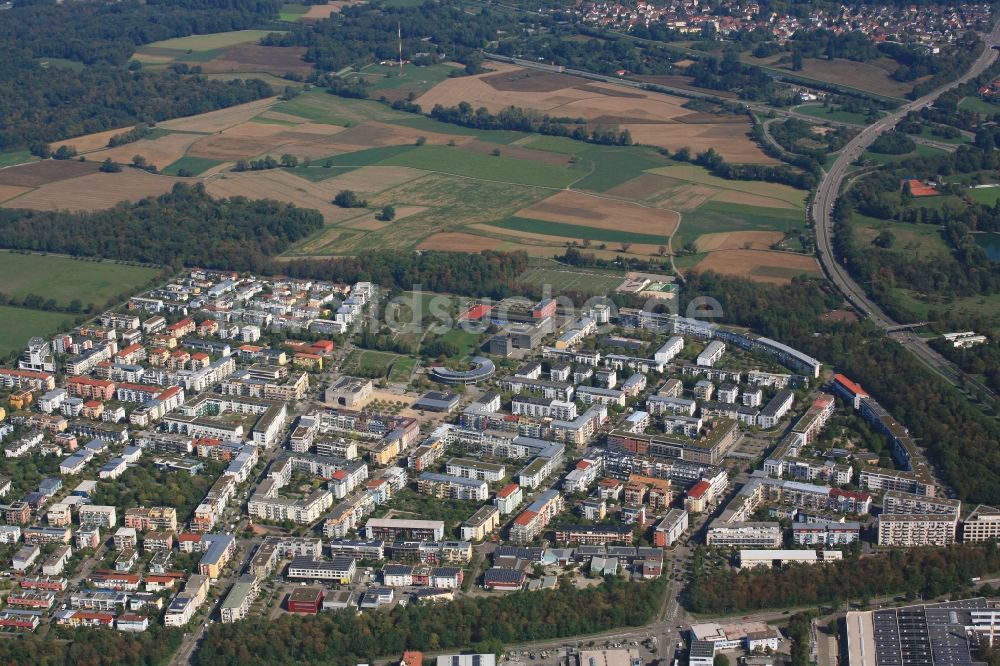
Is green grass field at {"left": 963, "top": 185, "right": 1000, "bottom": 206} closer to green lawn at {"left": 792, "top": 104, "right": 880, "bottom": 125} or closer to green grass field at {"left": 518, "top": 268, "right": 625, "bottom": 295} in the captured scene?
green lawn at {"left": 792, "top": 104, "right": 880, "bottom": 125}

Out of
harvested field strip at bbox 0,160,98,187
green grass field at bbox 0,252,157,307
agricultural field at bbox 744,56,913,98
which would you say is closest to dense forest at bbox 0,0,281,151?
harvested field strip at bbox 0,160,98,187

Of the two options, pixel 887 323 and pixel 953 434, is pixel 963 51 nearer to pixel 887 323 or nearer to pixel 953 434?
pixel 887 323

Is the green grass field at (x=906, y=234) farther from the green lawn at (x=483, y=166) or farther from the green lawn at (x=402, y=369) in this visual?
the green lawn at (x=402, y=369)

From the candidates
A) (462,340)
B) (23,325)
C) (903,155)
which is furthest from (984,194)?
(23,325)

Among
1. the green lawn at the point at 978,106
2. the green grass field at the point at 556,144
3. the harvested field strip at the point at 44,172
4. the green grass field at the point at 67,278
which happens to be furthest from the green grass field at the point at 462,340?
the green lawn at the point at 978,106

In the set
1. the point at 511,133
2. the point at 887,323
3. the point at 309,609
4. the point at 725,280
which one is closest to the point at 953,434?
the point at 887,323

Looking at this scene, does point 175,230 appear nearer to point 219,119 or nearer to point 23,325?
point 23,325
